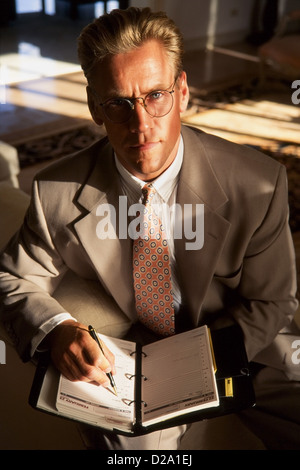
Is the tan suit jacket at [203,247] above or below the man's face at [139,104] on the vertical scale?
below

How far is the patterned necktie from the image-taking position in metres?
1.22

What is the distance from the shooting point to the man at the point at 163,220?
1.08m

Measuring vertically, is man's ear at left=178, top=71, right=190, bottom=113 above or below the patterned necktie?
above

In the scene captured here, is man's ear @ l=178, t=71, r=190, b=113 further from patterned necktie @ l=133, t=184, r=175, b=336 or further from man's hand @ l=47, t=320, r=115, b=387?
→ man's hand @ l=47, t=320, r=115, b=387

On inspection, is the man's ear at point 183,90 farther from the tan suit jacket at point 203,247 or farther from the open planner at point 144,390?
the open planner at point 144,390

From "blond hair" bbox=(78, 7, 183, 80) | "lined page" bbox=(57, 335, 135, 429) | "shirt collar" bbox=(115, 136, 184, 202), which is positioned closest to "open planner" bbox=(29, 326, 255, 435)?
"lined page" bbox=(57, 335, 135, 429)

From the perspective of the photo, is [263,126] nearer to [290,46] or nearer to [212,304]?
[290,46]

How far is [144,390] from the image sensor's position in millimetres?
1093

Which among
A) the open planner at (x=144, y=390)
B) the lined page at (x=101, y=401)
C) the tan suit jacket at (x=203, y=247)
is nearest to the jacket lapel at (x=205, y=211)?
the tan suit jacket at (x=203, y=247)

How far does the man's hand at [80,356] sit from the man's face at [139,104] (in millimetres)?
405

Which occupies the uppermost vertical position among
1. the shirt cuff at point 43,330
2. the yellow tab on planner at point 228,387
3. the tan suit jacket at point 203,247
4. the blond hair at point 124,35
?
the blond hair at point 124,35

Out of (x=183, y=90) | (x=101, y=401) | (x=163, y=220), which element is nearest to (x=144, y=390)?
(x=101, y=401)

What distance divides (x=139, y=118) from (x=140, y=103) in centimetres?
3

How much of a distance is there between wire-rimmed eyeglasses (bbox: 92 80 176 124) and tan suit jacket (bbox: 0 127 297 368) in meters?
0.17
